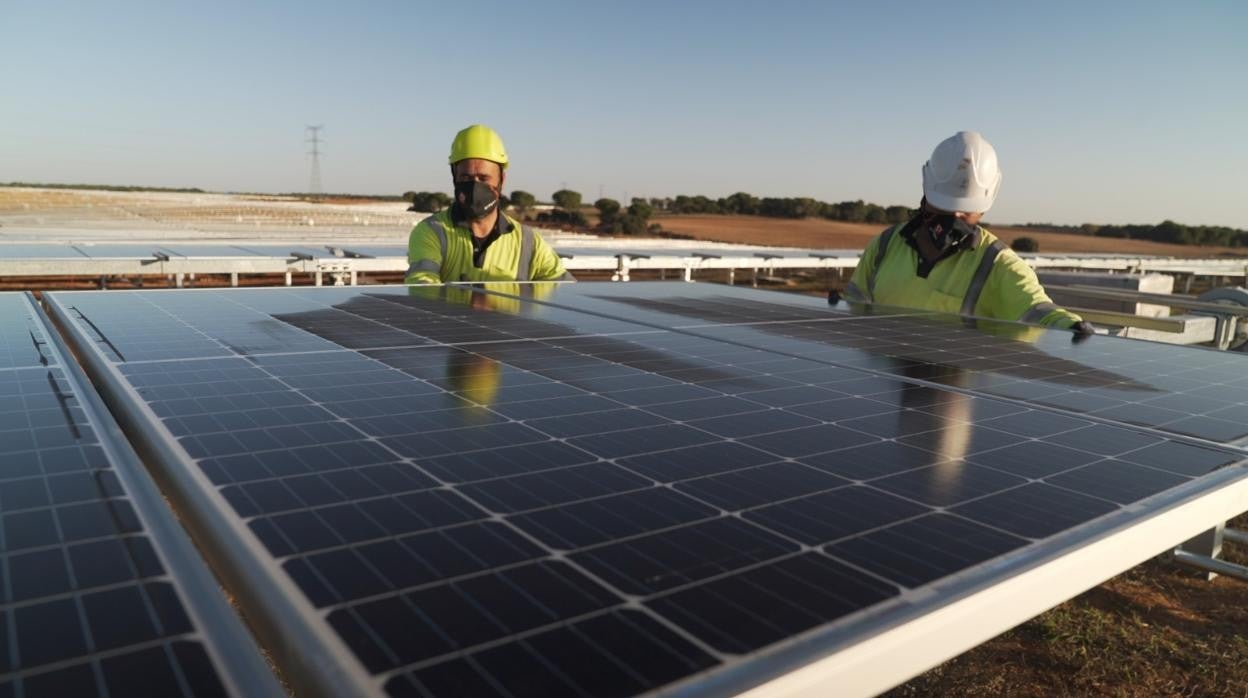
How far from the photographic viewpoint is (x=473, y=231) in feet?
30.6

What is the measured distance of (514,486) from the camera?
8.46 feet

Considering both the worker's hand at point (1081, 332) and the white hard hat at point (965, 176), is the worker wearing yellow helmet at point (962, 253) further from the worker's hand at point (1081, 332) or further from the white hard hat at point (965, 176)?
the worker's hand at point (1081, 332)

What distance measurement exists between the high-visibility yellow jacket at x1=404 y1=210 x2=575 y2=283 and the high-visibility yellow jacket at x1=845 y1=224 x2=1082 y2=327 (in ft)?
12.3

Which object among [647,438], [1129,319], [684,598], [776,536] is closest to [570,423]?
[647,438]

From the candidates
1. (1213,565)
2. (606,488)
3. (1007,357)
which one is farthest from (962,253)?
(606,488)

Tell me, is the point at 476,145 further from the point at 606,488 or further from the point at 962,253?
the point at 606,488

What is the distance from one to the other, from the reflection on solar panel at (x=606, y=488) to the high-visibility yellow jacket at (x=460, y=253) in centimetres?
397

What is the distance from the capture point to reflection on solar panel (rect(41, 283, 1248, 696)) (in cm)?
169

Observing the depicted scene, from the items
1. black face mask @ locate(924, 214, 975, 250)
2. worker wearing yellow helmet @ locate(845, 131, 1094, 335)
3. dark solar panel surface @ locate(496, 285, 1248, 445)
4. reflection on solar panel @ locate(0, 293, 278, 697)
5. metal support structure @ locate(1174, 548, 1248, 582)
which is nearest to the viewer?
reflection on solar panel @ locate(0, 293, 278, 697)

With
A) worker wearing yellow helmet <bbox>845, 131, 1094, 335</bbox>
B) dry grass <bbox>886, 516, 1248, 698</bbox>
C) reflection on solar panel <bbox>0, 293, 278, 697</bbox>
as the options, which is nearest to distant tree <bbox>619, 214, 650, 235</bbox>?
worker wearing yellow helmet <bbox>845, 131, 1094, 335</bbox>

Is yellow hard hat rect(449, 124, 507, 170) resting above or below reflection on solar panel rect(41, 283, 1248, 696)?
above

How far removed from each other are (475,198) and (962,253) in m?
4.96

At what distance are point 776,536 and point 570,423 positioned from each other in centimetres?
128

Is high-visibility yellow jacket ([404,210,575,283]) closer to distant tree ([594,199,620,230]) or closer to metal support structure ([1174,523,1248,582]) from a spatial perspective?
metal support structure ([1174,523,1248,582])
